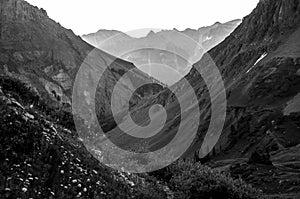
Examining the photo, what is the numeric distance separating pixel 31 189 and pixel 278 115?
158 meters

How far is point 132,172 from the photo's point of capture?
1930cm

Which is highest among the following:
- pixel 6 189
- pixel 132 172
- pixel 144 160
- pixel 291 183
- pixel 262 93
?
pixel 262 93

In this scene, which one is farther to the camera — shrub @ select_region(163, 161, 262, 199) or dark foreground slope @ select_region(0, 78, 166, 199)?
shrub @ select_region(163, 161, 262, 199)

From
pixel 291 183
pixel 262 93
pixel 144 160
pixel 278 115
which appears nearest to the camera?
pixel 144 160

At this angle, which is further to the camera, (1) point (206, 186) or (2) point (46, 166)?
(1) point (206, 186)

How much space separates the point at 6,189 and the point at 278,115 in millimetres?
159451

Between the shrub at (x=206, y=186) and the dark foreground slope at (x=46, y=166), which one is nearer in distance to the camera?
the dark foreground slope at (x=46, y=166)

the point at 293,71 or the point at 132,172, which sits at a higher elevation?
the point at 293,71

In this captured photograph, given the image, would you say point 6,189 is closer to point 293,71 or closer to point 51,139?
point 51,139

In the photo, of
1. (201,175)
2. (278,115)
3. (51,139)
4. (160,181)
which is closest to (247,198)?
(201,175)

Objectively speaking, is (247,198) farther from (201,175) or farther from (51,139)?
(51,139)

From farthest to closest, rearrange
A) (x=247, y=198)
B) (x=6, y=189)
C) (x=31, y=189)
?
(x=247, y=198) → (x=31, y=189) → (x=6, y=189)

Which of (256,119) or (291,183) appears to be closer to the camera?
(291,183)

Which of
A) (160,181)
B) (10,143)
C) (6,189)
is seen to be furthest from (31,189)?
(160,181)
